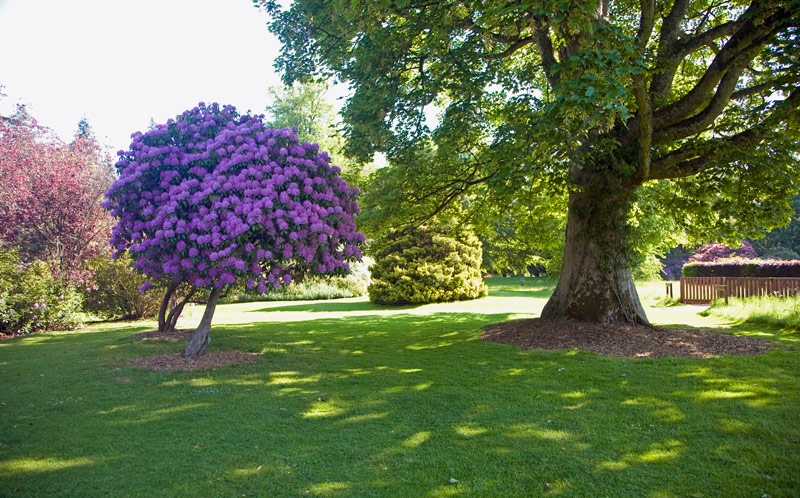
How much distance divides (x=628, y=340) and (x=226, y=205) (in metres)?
7.52

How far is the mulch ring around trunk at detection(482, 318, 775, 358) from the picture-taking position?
848 centimetres

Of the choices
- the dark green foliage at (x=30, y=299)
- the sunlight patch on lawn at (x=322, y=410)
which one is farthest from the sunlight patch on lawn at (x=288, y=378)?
the dark green foliage at (x=30, y=299)

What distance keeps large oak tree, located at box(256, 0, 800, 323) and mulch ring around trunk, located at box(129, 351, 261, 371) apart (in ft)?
17.0

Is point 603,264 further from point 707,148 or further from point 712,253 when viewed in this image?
point 712,253

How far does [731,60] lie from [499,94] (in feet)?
19.0

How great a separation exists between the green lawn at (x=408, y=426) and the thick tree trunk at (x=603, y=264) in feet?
7.56

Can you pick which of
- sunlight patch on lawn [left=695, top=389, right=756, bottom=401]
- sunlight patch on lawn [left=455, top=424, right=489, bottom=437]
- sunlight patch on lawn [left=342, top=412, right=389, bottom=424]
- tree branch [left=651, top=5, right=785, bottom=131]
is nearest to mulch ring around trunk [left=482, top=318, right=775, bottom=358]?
sunlight patch on lawn [left=695, top=389, right=756, bottom=401]

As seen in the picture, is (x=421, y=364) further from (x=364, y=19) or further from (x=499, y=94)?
(x=499, y=94)

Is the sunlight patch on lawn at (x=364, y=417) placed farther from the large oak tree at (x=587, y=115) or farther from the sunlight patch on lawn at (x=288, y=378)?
the large oak tree at (x=587, y=115)

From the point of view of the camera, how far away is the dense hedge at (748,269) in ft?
71.4

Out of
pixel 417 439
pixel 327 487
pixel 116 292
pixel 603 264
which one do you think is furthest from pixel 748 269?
pixel 116 292

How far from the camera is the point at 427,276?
22062mm

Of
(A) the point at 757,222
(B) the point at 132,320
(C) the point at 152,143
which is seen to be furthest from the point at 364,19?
(B) the point at 132,320

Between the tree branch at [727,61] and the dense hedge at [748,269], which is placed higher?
the tree branch at [727,61]
